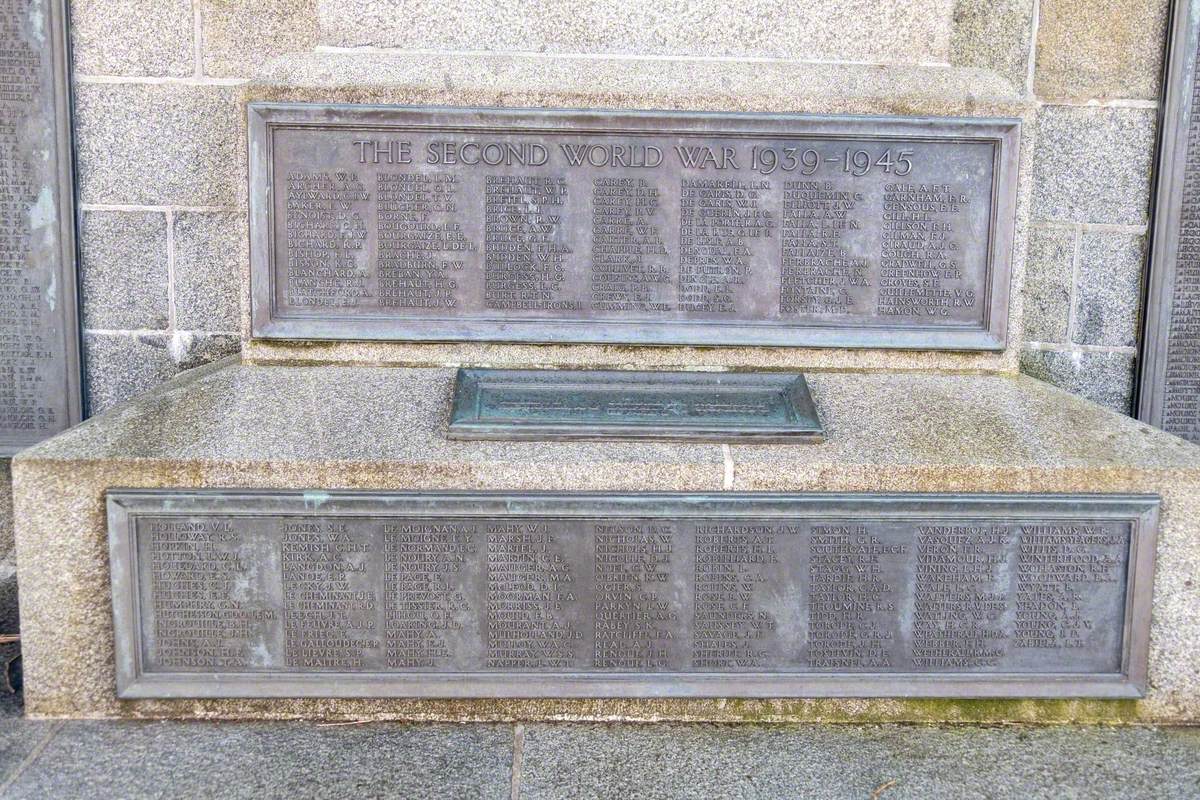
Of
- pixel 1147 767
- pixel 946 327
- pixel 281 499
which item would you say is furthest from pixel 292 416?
pixel 1147 767

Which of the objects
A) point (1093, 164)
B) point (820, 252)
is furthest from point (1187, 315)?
point (820, 252)

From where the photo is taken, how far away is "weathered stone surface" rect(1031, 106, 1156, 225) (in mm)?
4703

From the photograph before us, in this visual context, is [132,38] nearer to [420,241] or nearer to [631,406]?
[420,241]

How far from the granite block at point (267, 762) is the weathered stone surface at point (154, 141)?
100 inches

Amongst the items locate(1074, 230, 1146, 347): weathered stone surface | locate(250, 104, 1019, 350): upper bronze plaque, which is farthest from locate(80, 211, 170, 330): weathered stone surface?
locate(1074, 230, 1146, 347): weathered stone surface

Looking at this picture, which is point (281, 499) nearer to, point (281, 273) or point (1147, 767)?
point (281, 273)

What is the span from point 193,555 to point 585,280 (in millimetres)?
1914

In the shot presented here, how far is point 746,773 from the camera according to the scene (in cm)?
315

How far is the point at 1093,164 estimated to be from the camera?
15.5ft

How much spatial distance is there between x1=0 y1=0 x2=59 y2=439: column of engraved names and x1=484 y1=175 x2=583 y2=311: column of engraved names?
2.27 meters

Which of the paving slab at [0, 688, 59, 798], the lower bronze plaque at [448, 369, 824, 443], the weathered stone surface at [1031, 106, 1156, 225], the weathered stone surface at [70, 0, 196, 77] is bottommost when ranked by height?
the paving slab at [0, 688, 59, 798]

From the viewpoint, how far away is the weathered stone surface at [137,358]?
471 cm

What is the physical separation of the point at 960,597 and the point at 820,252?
1.57 meters

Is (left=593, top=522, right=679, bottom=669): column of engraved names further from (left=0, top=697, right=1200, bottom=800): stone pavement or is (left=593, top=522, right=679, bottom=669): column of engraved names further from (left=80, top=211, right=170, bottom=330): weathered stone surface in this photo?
(left=80, top=211, right=170, bottom=330): weathered stone surface
